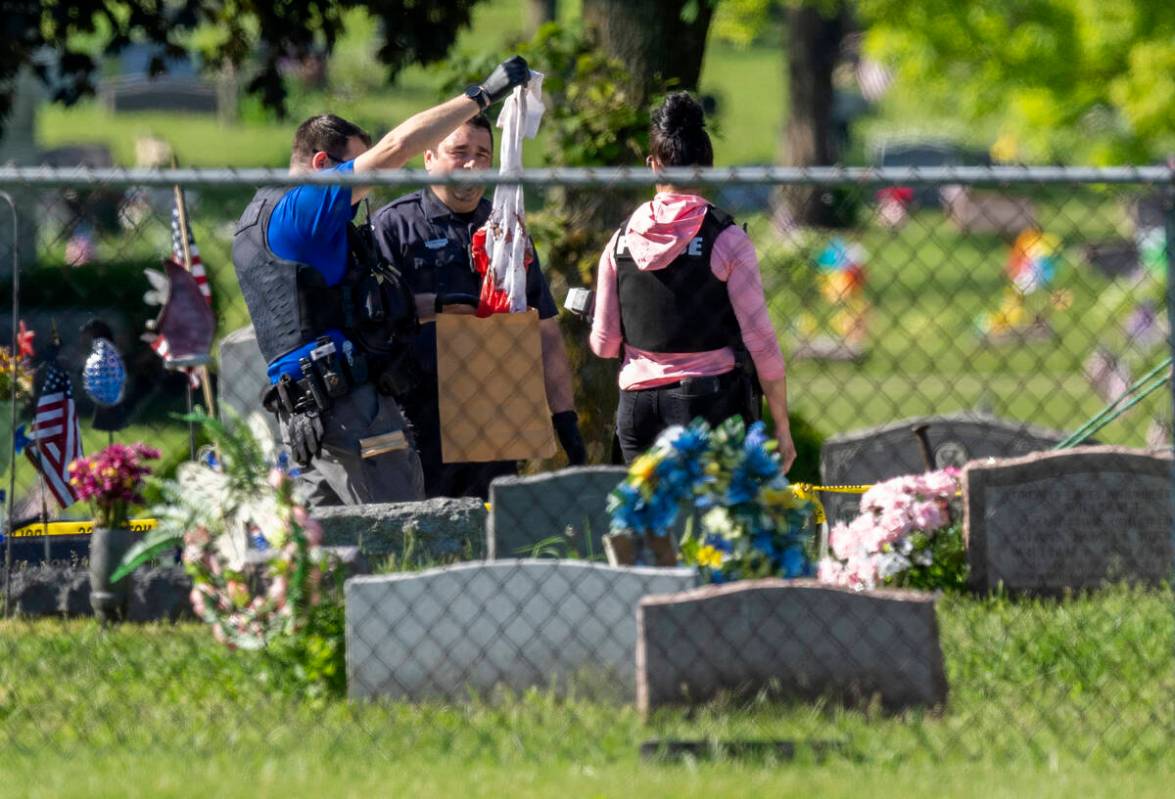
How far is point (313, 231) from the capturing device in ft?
20.7

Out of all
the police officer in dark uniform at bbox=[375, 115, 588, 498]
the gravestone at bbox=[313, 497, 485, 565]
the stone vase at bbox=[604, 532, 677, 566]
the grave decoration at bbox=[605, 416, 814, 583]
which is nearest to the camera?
the grave decoration at bbox=[605, 416, 814, 583]

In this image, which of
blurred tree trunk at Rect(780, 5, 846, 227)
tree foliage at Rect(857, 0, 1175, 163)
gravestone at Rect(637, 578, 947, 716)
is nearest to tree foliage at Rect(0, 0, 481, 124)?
gravestone at Rect(637, 578, 947, 716)

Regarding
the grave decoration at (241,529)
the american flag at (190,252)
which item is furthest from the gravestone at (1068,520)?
the american flag at (190,252)

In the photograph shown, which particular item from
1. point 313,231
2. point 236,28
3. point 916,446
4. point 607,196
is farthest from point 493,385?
point 236,28

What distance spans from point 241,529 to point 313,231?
1.15 m

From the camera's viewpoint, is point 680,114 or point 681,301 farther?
point 681,301

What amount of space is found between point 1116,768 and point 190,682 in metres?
2.70

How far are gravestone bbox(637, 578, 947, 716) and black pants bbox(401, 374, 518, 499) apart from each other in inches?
77.7

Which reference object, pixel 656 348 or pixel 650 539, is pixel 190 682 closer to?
pixel 650 539

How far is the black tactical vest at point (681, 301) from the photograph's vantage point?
6496 mm

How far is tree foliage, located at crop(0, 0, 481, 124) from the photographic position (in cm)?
1316

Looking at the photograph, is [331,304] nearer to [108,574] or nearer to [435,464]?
[435,464]

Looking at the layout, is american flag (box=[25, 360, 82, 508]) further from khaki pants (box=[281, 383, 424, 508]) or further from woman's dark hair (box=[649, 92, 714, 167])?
woman's dark hair (box=[649, 92, 714, 167])

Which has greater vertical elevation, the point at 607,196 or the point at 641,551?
the point at 607,196
